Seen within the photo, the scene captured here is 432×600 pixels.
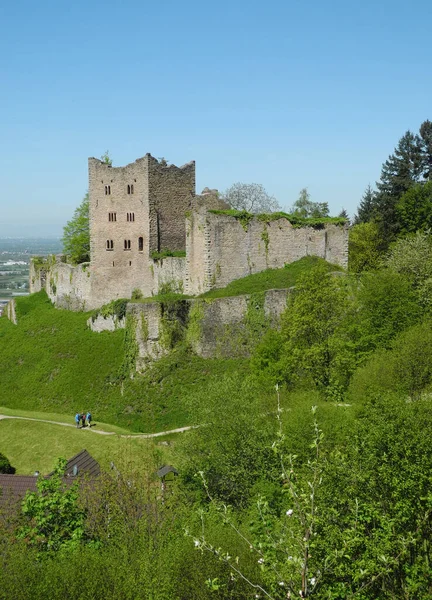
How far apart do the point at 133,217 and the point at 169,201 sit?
2389 mm

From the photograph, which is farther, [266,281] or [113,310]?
[113,310]

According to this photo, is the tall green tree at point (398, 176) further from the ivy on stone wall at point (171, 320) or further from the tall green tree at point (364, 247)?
the ivy on stone wall at point (171, 320)

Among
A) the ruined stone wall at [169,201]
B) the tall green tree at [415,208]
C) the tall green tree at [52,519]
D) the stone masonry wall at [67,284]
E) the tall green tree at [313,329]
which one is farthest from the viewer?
the tall green tree at [415,208]

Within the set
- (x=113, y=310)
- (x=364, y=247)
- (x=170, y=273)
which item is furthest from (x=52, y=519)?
(x=364, y=247)

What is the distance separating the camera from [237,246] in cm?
3738

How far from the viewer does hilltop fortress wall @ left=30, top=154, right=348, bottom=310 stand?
37.2 meters

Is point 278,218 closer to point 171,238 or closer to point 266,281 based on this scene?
point 266,281

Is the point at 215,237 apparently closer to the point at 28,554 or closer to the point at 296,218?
the point at 296,218

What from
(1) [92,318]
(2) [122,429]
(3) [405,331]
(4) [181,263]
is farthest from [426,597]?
(1) [92,318]

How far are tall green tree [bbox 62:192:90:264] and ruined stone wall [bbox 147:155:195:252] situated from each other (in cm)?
1638

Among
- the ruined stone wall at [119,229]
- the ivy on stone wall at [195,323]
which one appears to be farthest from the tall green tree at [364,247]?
the ivy on stone wall at [195,323]

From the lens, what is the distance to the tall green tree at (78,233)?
58.2m

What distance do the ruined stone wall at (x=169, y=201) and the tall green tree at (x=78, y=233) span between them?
53.7 feet

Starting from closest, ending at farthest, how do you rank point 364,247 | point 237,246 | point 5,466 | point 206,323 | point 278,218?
point 5,466
point 206,323
point 237,246
point 278,218
point 364,247
